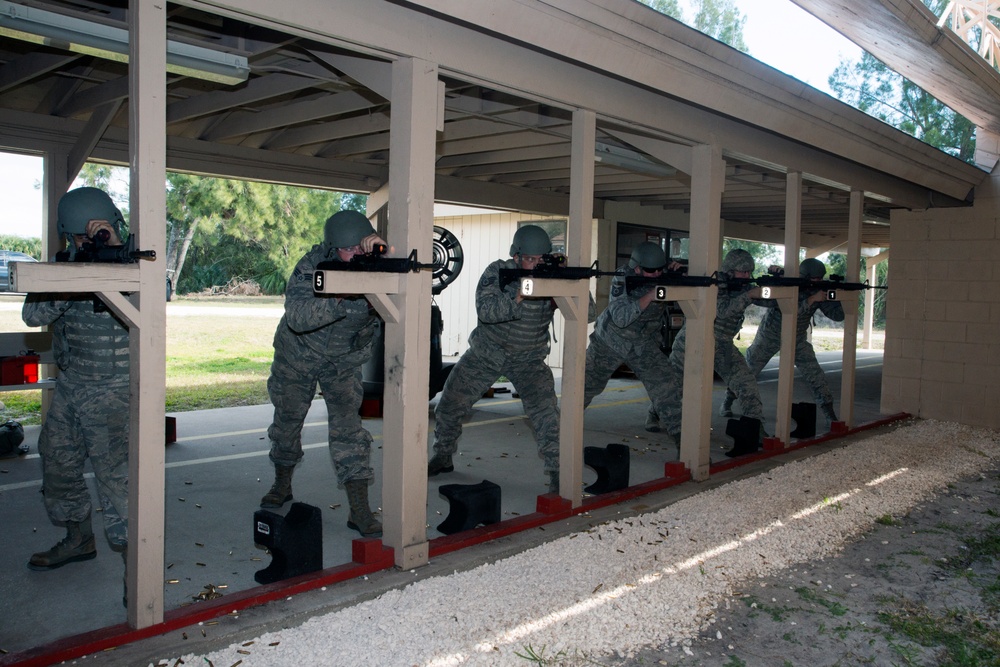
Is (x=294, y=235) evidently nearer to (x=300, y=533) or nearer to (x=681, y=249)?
(x=681, y=249)

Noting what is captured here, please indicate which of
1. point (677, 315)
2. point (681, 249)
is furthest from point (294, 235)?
point (677, 315)

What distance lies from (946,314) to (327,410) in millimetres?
7767

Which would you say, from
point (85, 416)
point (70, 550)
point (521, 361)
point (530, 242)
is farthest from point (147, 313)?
point (521, 361)

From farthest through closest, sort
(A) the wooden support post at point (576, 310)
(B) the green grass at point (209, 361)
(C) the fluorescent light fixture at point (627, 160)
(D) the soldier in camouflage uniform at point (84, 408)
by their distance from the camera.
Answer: (B) the green grass at point (209, 361) → (C) the fluorescent light fixture at point (627, 160) → (A) the wooden support post at point (576, 310) → (D) the soldier in camouflage uniform at point (84, 408)

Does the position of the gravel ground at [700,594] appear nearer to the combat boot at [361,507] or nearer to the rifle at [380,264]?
the combat boot at [361,507]

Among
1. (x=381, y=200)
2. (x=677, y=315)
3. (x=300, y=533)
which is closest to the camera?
(x=300, y=533)

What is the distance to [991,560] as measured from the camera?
4.60 m

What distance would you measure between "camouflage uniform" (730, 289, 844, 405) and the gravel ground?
2.67 metres

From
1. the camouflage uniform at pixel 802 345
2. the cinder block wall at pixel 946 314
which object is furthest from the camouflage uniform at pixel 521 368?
the cinder block wall at pixel 946 314

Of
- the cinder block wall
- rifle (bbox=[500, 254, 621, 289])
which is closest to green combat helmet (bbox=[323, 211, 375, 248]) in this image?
rifle (bbox=[500, 254, 621, 289])

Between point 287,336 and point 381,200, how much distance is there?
438 centimetres

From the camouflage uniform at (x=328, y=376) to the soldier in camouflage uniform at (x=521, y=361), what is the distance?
93cm

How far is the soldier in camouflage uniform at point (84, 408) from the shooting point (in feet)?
12.8

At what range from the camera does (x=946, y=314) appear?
923 cm
